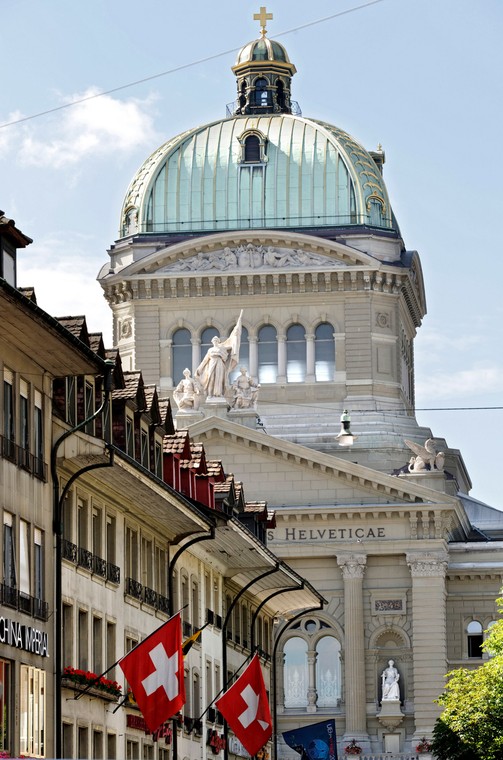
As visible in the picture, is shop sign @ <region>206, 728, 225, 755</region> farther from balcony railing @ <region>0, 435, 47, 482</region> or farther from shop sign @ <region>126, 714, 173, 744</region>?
balcony railing @ <region>0, 435, 47, 482</region>

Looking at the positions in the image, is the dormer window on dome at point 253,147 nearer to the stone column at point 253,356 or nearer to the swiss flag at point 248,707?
the stone column at point 253,356

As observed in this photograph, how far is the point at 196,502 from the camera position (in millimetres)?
57562

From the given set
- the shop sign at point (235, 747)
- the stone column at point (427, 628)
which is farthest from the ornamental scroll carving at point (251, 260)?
the shop sign at point (235, 747)

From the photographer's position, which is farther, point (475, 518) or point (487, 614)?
point (475, 518)

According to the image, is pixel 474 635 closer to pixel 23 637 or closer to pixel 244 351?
pixel 244 351

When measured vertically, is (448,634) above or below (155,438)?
above

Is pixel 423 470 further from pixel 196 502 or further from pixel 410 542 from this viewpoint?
pixel 196 502

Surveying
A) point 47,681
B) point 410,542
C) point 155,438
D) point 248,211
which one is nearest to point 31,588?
point 47,681

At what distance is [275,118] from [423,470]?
25.7 m

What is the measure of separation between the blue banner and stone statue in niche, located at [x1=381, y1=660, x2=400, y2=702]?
36.8 feet

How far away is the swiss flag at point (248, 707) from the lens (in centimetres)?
5678

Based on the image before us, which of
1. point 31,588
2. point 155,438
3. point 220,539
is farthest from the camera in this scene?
point 220,539

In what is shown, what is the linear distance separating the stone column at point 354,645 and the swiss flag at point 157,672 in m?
66.9

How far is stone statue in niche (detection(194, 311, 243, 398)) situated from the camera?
114000 millimetres
